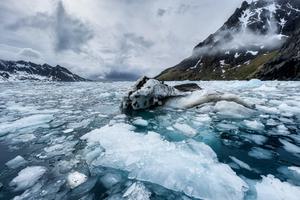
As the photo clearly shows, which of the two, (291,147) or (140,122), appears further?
(140,122)

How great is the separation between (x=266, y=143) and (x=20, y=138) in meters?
7.98

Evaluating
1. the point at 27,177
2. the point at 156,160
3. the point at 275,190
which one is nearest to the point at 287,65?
the point at 275,190

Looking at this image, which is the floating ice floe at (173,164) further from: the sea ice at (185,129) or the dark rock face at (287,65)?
the dark rock face at (287,65)

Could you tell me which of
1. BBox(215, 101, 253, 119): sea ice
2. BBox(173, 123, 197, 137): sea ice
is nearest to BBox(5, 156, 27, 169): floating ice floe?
BBox(173, 123, 197, 137): sea ice

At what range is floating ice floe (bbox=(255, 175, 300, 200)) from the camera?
12.5ft

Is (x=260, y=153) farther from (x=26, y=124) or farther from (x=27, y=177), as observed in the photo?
(x=26, y=124)

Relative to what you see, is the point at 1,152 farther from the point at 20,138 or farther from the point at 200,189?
the point at 200,189

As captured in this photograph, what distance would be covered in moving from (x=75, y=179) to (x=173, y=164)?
2107 millimetres

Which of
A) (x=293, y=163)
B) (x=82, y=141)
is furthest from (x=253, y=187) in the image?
(x=82, y=141)

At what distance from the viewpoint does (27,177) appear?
15.4ft

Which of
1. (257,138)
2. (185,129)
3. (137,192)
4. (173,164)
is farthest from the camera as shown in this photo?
(185,129)

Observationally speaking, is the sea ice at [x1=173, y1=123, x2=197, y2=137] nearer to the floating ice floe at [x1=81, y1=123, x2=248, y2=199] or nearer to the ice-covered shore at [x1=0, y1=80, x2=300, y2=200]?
the ice-covered shore at [x1=0, y1=80, x2=300, y2=200]

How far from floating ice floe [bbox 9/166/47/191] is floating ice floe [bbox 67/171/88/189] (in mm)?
692

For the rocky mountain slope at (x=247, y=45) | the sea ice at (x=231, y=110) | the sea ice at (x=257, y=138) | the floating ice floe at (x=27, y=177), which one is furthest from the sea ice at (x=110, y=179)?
the rocky mountain slope at (x=247, y=45)
